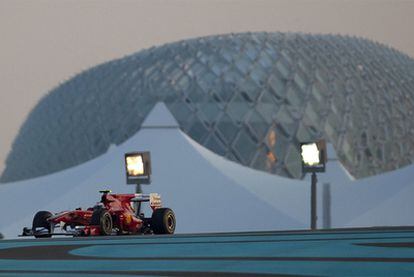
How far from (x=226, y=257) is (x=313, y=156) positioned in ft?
56.2

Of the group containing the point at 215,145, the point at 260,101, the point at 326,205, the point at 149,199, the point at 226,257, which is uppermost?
the point at 260,101

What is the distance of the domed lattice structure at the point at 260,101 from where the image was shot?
75.8 meters

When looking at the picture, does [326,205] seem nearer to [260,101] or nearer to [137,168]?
[137,168]

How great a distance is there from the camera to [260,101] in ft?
255

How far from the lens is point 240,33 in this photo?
88.8m

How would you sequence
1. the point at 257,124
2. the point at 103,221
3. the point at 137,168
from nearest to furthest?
the point at 103,221 → the point at 137,168 → the point at 257,124

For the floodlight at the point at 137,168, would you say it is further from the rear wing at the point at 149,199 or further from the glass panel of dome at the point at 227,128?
the glass panel of dome at the point at 227,128

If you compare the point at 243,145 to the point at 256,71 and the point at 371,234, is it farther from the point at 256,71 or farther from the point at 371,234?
the point at 371,234

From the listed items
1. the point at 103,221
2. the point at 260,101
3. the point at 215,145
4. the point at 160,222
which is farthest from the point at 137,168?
the point at 260,101

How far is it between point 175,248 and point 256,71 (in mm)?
66972

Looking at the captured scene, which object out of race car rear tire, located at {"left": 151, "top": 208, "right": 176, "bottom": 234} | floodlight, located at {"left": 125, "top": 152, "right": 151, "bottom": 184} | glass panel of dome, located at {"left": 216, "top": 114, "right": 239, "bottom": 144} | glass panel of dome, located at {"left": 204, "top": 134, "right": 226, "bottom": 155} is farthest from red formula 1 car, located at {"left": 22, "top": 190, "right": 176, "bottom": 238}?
glass panel of dome, located at {"left": 216, "top": 114, "right": 239, "bottom": 144}

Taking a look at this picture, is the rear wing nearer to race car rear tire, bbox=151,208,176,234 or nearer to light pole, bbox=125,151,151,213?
race car rear tire, bbox=151,208,176,234

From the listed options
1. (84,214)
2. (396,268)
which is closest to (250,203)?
(84,214)

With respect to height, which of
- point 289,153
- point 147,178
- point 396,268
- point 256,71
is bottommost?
point 396,268
